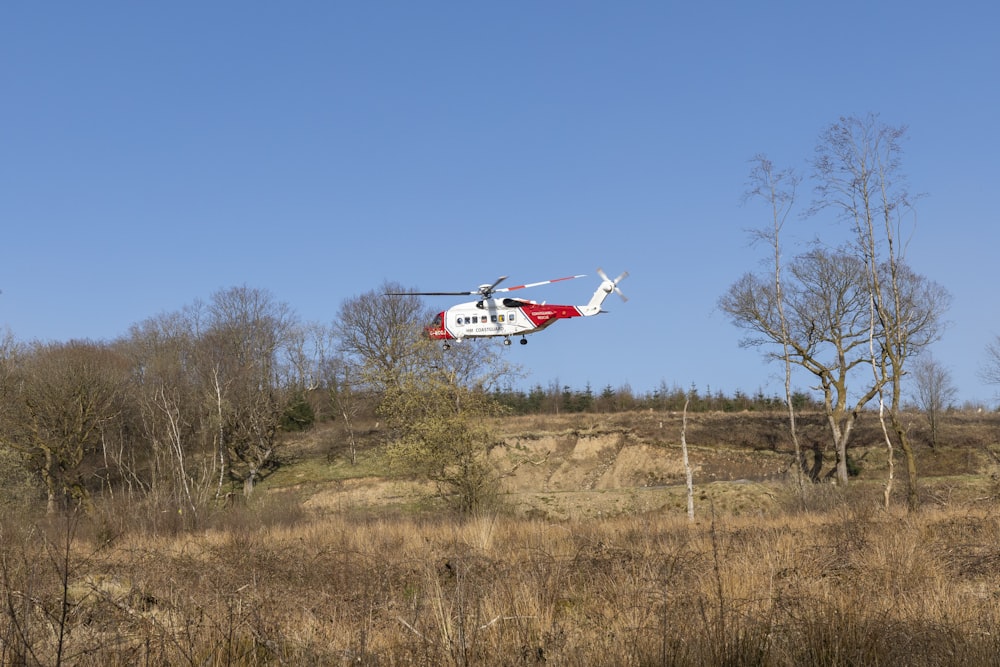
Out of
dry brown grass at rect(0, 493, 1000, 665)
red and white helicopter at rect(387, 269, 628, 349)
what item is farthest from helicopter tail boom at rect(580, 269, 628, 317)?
dry brown grass at rect(0, 493, 1000, 665)

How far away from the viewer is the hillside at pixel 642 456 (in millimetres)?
40969

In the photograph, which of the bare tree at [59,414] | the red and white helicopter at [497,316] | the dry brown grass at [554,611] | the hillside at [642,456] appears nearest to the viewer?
the dry brown grass at [554,611]

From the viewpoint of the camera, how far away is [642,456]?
49.4m

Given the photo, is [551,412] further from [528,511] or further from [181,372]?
[528,511]

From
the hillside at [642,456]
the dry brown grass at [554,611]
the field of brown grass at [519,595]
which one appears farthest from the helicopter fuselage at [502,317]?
the dry brown grass at [554,611]

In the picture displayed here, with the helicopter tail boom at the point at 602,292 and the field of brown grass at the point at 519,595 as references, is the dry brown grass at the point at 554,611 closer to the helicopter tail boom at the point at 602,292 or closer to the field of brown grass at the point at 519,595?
the field of brown grass at the point at 519,595

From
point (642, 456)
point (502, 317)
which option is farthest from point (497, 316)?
point (642, 456)

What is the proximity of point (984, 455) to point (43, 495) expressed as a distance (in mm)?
47331

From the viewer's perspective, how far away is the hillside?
41.0 metres

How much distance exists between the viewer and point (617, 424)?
5447cm

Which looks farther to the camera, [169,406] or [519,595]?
[169,406]

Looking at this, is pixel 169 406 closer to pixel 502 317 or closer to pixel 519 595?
pixel 502 317

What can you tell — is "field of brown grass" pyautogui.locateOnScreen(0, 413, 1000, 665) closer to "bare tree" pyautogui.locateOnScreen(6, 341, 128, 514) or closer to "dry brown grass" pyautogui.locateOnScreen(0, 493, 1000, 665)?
"dry brown grass" pyautogui.locateOnScreen(0, 493, 1000, 665)

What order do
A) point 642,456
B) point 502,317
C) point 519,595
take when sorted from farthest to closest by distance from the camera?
point 642,456 < point 502,317 < point 519,595
